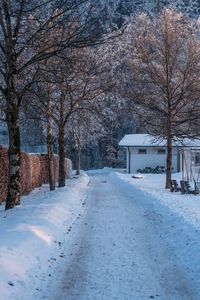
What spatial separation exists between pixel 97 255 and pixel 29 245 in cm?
134

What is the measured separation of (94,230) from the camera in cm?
1262

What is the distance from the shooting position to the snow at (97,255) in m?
7.19

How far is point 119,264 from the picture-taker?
29.1ft

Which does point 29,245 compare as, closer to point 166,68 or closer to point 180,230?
point 180,230

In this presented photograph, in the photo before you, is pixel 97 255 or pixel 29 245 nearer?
pixel 29 245

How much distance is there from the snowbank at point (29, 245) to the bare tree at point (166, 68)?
14.8 metres

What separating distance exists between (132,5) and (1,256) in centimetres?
5673

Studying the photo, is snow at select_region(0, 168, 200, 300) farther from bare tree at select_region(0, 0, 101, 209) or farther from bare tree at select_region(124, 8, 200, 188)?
bare tree at select_region(124, 8, 200, 188)

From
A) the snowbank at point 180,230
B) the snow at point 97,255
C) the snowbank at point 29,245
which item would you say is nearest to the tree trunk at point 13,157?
the snowbank at point 29,245

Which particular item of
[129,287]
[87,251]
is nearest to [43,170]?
[87,251]

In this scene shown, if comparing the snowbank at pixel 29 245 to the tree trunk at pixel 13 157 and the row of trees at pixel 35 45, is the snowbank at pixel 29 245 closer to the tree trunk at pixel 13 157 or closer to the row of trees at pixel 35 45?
the tree trunk at pixel 13 157

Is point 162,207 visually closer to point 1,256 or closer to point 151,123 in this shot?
point 1,256

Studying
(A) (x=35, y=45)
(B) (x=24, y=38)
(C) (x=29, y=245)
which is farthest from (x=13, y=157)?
(C) (x=29, y=245)

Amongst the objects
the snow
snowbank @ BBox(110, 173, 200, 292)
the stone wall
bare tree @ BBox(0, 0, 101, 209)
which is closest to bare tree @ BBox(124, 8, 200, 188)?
the stone wall
